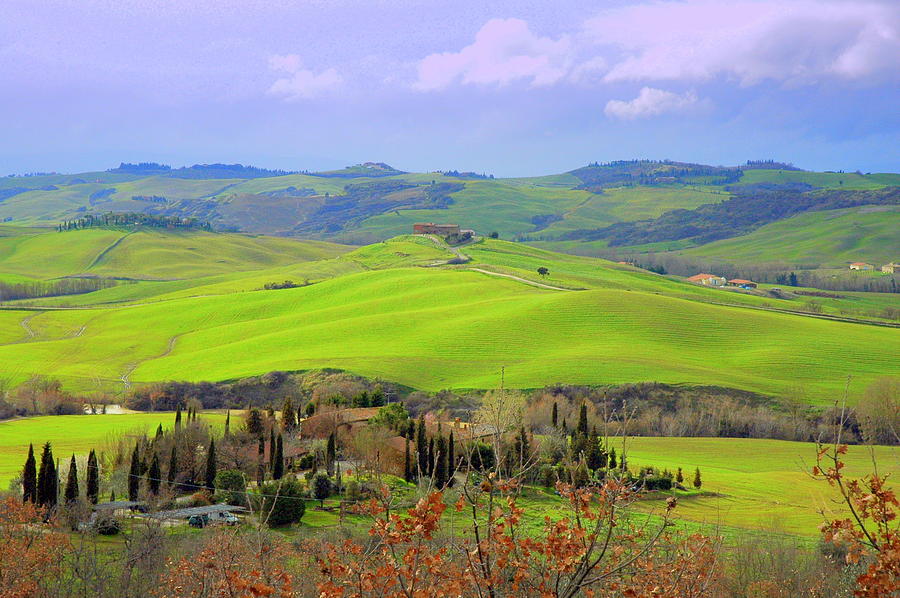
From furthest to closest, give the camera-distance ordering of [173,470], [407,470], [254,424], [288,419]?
[288,419] < [254,424] < [407,470] < [173,470]

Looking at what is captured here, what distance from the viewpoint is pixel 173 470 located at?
4828 centimetres

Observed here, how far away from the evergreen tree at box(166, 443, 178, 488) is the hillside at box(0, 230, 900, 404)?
135 feet

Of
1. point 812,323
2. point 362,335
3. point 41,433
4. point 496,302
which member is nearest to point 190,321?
point 362,335

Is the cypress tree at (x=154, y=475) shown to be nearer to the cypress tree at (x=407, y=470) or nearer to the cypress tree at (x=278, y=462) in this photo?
the cypress tree at (x=278, y=462)

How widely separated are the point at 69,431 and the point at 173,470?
26559mm

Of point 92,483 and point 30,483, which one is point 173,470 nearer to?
point 92,483

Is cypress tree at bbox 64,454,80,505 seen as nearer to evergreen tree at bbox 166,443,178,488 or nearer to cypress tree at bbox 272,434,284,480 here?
evergreen tree at bbox 166,443,178,488

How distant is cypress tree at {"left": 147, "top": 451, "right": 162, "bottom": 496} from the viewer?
46100 millimetres

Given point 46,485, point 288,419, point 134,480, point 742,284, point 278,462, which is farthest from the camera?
point 742,284

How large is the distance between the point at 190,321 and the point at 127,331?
30.9 ft

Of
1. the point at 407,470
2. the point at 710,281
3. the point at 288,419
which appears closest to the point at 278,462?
the point at 407,470

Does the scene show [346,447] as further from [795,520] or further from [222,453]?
[795,520]

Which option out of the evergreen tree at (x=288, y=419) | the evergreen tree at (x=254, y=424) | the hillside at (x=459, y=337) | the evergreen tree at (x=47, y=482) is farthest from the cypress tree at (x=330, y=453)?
the hillside at (x=459, y=337)

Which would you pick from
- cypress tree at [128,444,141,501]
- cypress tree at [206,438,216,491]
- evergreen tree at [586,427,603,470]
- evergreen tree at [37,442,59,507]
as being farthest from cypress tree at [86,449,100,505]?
evergreen tree at [586,427,603,470]
